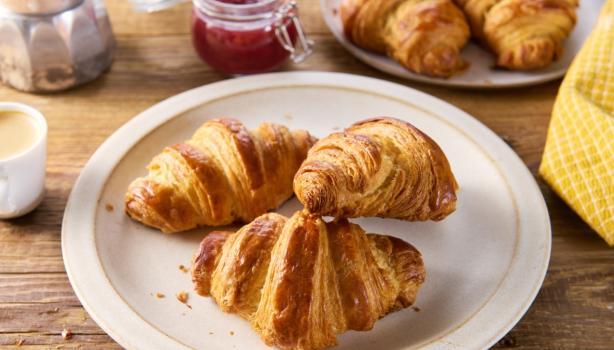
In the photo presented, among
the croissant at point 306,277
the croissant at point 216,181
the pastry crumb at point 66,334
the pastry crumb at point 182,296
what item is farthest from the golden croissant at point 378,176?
the pastry crumb at point 66,334

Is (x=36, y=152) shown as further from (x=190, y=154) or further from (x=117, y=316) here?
(x=117, y=316)

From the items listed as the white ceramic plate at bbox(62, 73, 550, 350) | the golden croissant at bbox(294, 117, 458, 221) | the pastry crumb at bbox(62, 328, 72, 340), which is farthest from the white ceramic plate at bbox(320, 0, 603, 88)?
the pastry crumb at bbox(62, 328, 72, 340)

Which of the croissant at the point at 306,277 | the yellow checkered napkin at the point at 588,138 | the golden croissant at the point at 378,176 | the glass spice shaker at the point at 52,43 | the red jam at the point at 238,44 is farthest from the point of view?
the red jam at the point at 238,44

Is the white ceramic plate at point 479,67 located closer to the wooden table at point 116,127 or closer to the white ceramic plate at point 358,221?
the wooden table at point 116,127

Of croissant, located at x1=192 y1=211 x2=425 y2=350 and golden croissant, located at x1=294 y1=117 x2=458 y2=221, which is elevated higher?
golden croissant, located at x1=294 y1=117 x2=458 y2=221

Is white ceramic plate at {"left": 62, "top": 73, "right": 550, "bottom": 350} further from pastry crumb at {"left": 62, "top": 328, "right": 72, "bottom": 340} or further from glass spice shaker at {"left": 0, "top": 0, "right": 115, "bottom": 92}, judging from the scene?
glass spice shaker at {"left": 0, "top": 0, "right": 115, "bottom": 92}

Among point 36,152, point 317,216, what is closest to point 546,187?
point 317,216

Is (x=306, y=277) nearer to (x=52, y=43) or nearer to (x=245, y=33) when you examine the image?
(x=245, y=33)
